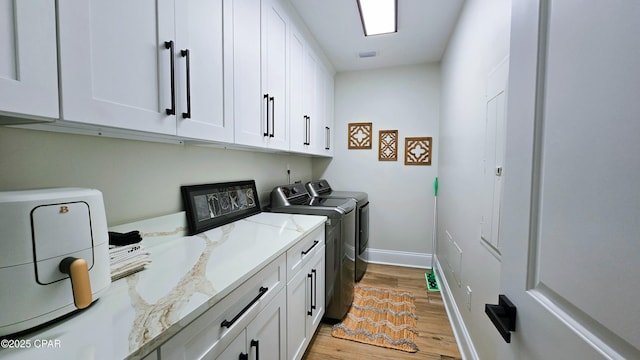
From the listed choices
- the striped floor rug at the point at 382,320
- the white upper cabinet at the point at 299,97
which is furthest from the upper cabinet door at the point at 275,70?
the striped floor rug at the point at 382,320

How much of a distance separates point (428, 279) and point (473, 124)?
188cm

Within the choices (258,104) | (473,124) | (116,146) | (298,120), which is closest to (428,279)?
(473,124)

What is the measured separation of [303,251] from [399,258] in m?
2.17

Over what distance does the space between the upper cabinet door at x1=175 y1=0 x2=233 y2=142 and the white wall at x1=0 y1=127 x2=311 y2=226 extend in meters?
0.32

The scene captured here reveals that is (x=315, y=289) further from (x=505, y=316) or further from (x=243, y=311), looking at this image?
(x=505, y=316)

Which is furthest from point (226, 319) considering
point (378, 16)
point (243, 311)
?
point (378, 16)

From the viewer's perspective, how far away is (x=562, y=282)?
18.5 inches

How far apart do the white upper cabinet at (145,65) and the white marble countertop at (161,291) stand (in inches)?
19.8

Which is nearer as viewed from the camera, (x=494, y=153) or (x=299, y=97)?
(x=494, y=153)

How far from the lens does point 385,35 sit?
7.84 ft

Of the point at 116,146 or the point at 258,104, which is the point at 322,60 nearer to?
the point at 258,104

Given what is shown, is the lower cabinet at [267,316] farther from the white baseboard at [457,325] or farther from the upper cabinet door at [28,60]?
the white baseboard at [457,325]

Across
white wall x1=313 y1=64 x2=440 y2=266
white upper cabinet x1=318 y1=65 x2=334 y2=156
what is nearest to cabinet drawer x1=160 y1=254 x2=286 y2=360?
white upper cabinet x1=318 y1=65 x2=334 y2=156
